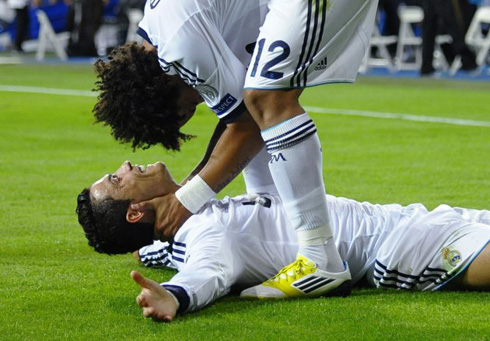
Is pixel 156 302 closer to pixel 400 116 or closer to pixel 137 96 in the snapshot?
pixel 137 96

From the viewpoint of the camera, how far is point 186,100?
15.0 ft

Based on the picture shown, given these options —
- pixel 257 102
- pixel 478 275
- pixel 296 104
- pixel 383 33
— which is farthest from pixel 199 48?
pixel 383 33

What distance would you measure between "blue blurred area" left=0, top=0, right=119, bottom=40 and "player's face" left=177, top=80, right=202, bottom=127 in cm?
2303

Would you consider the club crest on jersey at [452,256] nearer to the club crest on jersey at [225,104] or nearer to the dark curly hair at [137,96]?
the club crest on jersey at [225,104]

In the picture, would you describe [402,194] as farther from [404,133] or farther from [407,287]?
[404,133]

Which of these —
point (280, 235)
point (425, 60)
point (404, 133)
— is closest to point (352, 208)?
point (280, 235)

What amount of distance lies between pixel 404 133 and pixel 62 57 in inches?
634

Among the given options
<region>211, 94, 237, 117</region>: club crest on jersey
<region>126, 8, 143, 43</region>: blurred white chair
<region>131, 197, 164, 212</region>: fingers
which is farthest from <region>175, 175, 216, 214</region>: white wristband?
<region>126, 8, 143, 43</region>: blurred white chair

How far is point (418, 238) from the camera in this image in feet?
13.2

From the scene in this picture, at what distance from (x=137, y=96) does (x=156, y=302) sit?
119 centimetres

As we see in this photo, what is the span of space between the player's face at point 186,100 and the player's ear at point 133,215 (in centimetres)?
58

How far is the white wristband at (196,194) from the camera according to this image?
4172 millimetres

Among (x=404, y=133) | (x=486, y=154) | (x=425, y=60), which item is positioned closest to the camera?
A: (x=486, y=154)

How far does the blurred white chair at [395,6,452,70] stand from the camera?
59.9 ft
